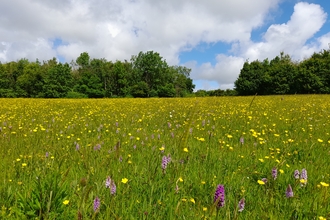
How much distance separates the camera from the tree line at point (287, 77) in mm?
46938

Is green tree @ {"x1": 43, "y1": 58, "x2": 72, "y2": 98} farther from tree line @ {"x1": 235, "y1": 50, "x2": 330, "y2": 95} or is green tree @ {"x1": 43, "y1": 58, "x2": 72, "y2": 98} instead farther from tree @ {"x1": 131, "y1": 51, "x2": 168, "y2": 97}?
tree line @ {"x1": 235, "y1": 50, "x2": 330, "y2": 95}

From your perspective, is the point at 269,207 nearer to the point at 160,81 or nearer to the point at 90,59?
the point at 160,81

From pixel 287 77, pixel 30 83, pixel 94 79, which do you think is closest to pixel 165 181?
pixel 287 77

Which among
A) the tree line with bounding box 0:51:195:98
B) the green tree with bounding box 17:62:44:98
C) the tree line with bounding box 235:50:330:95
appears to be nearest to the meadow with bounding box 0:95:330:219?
the tree line with bounding box 235:50:330:95

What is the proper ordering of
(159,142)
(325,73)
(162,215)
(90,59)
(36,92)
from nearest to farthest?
(162,215)
(159,142)
(325,73)
(36,92)
(90,59)

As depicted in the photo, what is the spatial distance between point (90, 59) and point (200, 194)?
3164 inches

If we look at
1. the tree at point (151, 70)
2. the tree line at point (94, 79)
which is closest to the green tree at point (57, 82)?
the tree line at point (94, 79)

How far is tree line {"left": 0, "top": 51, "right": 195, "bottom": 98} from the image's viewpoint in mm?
63156

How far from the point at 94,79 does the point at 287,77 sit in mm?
47374

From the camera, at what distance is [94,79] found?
63.7m

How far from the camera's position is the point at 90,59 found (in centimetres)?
7706

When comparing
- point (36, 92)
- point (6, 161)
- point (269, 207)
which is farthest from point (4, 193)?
point (36, 92)

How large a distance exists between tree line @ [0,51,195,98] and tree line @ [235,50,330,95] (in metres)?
16.5

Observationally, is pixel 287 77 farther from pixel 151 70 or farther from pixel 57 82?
pixel 57 82
